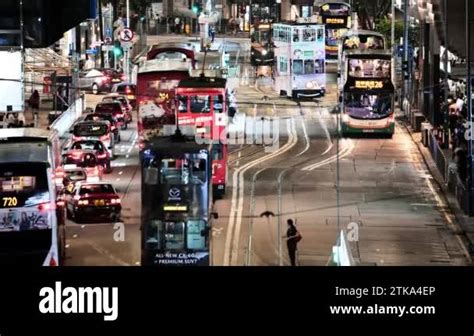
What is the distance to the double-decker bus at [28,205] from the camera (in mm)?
8383

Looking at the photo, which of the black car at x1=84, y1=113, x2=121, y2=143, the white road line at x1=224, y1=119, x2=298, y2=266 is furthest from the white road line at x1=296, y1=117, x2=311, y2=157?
the black car at x1=84, y1=113, x2=121, y2=143

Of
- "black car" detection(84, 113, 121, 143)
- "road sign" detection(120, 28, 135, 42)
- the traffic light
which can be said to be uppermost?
"road sign" detection(120, 28, 135, 42)

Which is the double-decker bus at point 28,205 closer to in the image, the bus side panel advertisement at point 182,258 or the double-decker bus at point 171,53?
the bus side panel advertisement at point 182,258

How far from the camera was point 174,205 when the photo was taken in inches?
356

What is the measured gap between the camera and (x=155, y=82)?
603 inches

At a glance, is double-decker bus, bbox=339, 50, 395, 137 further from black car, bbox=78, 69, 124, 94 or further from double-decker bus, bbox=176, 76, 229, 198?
double-decker bus, bbox=176, 76, 229, 198

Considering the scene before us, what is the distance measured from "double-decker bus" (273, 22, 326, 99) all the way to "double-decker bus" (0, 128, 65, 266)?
488 inches

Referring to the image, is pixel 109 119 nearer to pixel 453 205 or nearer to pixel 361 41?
pixel 453 205

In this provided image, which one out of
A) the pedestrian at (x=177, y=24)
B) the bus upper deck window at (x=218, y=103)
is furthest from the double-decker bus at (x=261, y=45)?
the bus upper deck window at (x=218, y=103)

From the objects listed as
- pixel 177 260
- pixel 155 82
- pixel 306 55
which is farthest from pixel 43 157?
pixel 306 55

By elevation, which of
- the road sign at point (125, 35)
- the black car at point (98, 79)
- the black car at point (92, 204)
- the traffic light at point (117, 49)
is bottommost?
the black car at point (92, 204)

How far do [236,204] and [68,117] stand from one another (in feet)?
16.1

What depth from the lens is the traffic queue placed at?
38.3 feet

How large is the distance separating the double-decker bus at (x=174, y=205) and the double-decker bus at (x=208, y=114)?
3.05 metres
